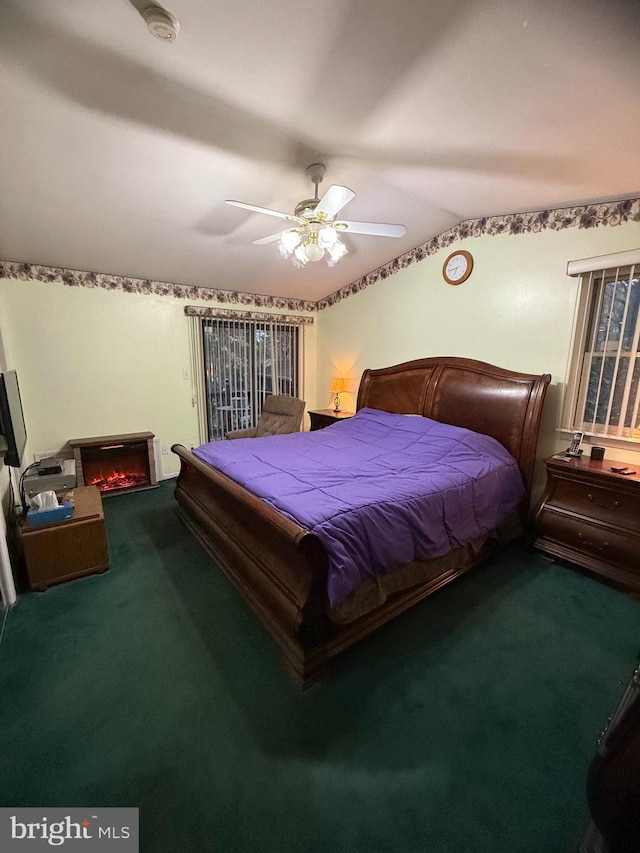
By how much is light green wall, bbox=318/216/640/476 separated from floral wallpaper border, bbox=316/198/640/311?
5cm

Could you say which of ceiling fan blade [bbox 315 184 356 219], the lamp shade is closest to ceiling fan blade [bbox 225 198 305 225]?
ceiling fan blade [bbox 315 184 356 219]

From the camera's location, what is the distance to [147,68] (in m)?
1.52

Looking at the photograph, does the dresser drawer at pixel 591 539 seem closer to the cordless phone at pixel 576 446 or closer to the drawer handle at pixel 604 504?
the drawer handle at pixel 604 504

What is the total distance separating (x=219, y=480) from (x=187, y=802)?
4.47ft

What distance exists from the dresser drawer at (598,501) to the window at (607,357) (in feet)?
1.58

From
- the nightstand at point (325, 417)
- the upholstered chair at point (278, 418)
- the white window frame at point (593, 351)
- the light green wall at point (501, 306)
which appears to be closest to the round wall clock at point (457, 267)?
the light green wall at point (501, 306)

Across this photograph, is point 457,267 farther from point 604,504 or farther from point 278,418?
point 278,418

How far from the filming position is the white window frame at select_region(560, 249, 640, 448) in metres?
2.34

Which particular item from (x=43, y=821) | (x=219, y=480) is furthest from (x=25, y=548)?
(x=43, y=821)

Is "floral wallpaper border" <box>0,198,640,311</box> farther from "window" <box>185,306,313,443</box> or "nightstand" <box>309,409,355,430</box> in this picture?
"nightstand" <box>309,409,355,430</box>

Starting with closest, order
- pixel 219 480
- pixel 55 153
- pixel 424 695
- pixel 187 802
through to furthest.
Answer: pixel 187 802, pixel 424 695, pixel 55 153, pixel 219 480

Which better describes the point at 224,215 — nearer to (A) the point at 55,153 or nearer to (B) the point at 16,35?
(A) the point at 55,153

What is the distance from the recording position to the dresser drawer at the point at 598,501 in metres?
2.12

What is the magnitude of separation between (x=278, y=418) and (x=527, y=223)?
2956mm
